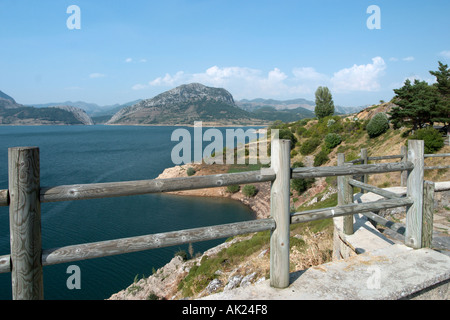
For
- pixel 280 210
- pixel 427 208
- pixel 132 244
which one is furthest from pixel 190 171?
pixel 132 244

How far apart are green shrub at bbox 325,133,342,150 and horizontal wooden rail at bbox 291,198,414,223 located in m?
30.2

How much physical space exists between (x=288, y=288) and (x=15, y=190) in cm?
242

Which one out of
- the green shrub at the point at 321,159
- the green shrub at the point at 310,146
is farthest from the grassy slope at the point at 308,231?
the green shrub at the point at 321,159

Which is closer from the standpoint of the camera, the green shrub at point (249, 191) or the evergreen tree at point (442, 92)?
the evergreen tree at point (442, 92)

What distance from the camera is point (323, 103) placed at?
5603 cm

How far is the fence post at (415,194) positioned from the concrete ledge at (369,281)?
20 cm

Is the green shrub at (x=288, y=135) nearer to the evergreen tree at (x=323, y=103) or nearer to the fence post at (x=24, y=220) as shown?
the evergreen tree at (x=323, y=103)

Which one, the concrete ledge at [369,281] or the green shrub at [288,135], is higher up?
the green shrub at [288,135]

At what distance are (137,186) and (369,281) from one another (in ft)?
7.75

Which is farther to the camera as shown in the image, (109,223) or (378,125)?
(378,125)

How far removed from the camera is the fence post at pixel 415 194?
3.53m

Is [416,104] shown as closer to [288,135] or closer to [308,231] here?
[288,135]

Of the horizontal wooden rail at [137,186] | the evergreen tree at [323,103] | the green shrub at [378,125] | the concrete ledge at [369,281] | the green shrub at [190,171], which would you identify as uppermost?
the evergreen tree at [323,103]
